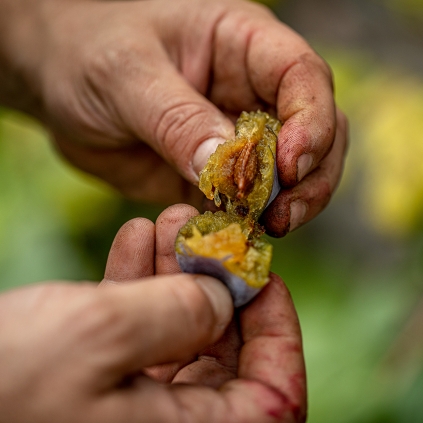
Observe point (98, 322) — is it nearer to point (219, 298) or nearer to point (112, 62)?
point (219, 298)

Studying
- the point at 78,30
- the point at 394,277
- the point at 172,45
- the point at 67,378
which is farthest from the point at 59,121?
the point at 394,277

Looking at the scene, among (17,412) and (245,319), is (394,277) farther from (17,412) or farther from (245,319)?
(17,412)

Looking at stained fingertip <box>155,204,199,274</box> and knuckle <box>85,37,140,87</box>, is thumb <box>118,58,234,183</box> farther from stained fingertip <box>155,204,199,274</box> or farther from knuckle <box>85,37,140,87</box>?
stained fingertip <box>155,204,199,274</box>

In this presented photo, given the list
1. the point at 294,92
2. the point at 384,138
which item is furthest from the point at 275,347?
the point at 384,138

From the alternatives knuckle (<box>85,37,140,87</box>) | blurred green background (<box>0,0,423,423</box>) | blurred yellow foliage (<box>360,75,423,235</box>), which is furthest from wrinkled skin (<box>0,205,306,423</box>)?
blurred yellow foliage (<box>360,75,423,235</box>)

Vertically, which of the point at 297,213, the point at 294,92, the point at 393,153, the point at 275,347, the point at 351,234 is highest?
the point at 294,92

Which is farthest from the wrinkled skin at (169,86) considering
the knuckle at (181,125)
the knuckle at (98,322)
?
the knuckle at (98,322)
